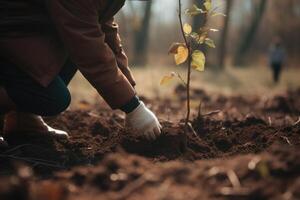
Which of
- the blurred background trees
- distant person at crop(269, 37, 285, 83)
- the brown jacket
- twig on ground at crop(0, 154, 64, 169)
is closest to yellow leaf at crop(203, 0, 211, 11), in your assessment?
the brown jacket

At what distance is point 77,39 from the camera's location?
2779 mm

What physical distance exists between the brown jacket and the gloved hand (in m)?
0.10

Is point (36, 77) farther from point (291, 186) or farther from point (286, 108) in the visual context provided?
point (286, 108)

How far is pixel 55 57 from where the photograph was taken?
3.00 metres

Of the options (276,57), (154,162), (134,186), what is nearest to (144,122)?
(154,162)

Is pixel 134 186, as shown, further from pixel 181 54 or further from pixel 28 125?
pixel 28 125

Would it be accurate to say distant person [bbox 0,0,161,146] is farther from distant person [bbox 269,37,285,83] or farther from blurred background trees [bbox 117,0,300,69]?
blurred background trees [bbox 117,0,300,69]

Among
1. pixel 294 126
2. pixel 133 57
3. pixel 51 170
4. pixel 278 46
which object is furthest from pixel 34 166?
Result: pixel 133 57

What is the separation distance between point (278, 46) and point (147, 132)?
13648mm

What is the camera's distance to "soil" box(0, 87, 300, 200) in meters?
1.78

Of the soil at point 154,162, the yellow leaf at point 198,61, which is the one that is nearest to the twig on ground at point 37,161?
the soil at point 154,162

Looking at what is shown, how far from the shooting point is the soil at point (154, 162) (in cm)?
178

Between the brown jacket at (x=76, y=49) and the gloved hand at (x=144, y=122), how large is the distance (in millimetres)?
104

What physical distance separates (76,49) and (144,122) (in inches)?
22.8
